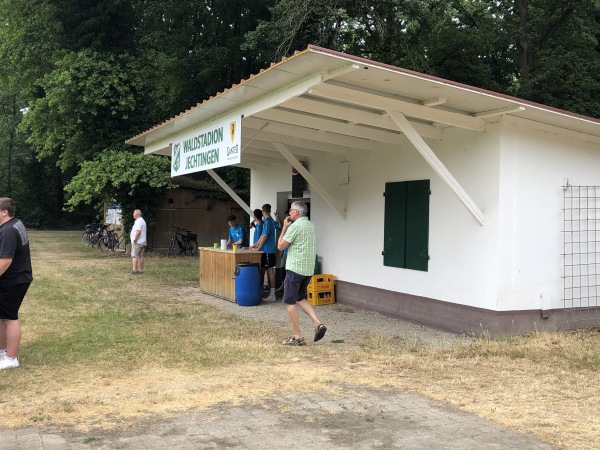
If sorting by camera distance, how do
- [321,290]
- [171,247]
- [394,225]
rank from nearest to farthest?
[394,225], [321,290], [171,247]

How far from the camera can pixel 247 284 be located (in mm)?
10719

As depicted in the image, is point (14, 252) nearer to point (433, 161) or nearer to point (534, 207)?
point (433, 161)

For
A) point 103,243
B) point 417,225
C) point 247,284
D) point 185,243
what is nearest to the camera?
point 417,225

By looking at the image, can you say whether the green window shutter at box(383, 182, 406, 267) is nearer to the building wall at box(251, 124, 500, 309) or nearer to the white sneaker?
the building wall at box(251, 124, 500, 309)

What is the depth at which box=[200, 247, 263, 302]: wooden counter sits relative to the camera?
11.1 metres

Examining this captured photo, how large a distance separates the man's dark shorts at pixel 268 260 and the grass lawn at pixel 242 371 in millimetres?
2036

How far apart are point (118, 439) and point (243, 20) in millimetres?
21171

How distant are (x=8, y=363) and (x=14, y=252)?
3.68ft

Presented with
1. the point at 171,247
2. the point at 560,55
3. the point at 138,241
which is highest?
the point at 560,55

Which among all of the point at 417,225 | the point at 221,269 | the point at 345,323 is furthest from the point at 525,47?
the point at 345,323

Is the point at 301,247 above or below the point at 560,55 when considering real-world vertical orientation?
below

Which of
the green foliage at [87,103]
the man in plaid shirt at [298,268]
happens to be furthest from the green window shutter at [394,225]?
the green foliage at [87,103]

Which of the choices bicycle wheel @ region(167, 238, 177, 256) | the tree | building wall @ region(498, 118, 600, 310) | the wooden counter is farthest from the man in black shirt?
bicycle wheel @ region(167, 238, 177, 256)

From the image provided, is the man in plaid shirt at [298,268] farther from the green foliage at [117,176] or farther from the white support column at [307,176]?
the green foliage at [117,176]
